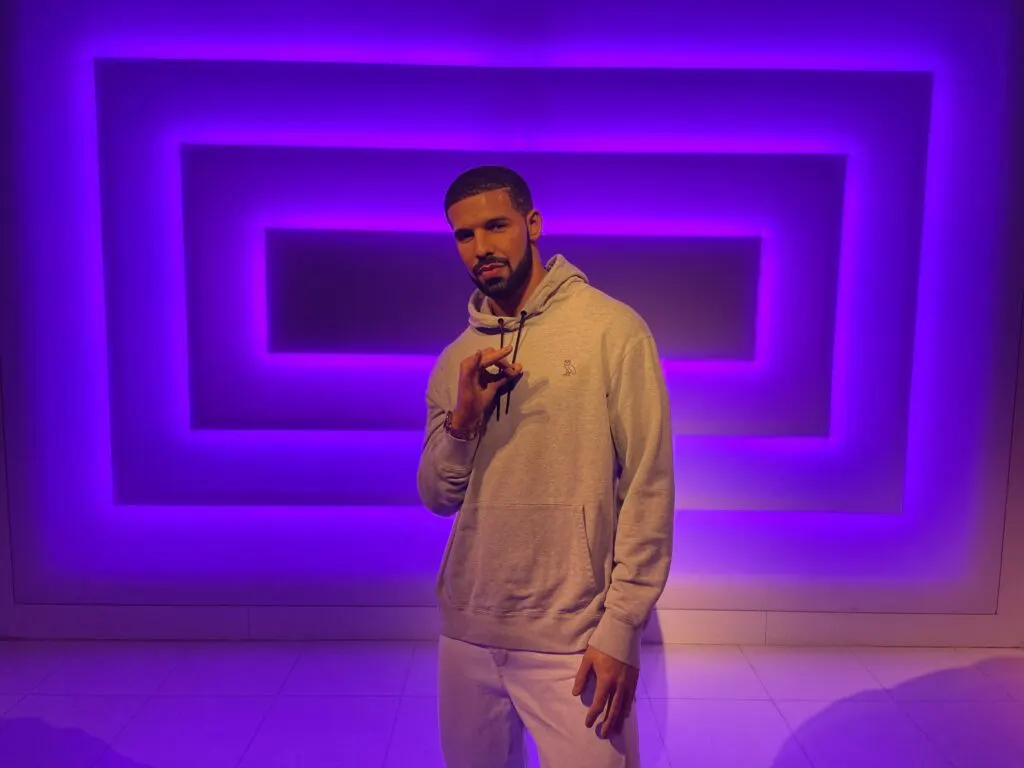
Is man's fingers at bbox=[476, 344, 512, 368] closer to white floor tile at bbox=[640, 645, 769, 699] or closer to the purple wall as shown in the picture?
the purple wall

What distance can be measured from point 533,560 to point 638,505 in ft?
0.70

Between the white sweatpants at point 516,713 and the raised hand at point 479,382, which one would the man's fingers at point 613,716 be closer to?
the white sweatpants at point 516,713

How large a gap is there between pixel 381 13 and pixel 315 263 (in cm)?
96

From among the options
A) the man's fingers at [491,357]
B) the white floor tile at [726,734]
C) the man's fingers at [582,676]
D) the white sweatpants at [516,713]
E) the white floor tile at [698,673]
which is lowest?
the white floor tile at [726,734]

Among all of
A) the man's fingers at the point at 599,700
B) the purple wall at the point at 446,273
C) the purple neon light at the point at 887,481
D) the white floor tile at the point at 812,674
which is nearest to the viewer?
the man's fingers at the point at 599,700

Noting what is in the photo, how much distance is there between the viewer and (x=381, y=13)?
2.67m

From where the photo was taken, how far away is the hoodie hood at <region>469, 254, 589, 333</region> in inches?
52.9

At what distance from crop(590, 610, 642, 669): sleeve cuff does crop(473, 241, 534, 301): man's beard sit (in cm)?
60

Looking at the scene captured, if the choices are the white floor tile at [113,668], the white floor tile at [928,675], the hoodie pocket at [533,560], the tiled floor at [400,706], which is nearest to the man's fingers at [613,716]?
the hoodie pocket at [533,560]

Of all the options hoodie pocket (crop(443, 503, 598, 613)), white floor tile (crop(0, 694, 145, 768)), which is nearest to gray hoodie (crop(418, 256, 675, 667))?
hoodie pocket (crop(443, 503, 598, 613))

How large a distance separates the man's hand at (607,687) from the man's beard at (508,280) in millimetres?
648

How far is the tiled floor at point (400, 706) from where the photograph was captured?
221 centimetres

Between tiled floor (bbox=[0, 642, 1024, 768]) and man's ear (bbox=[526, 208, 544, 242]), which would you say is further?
tiled floor (bbox=[0, 642, 1024, 768])

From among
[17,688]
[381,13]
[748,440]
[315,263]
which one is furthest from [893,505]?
[17,688]
